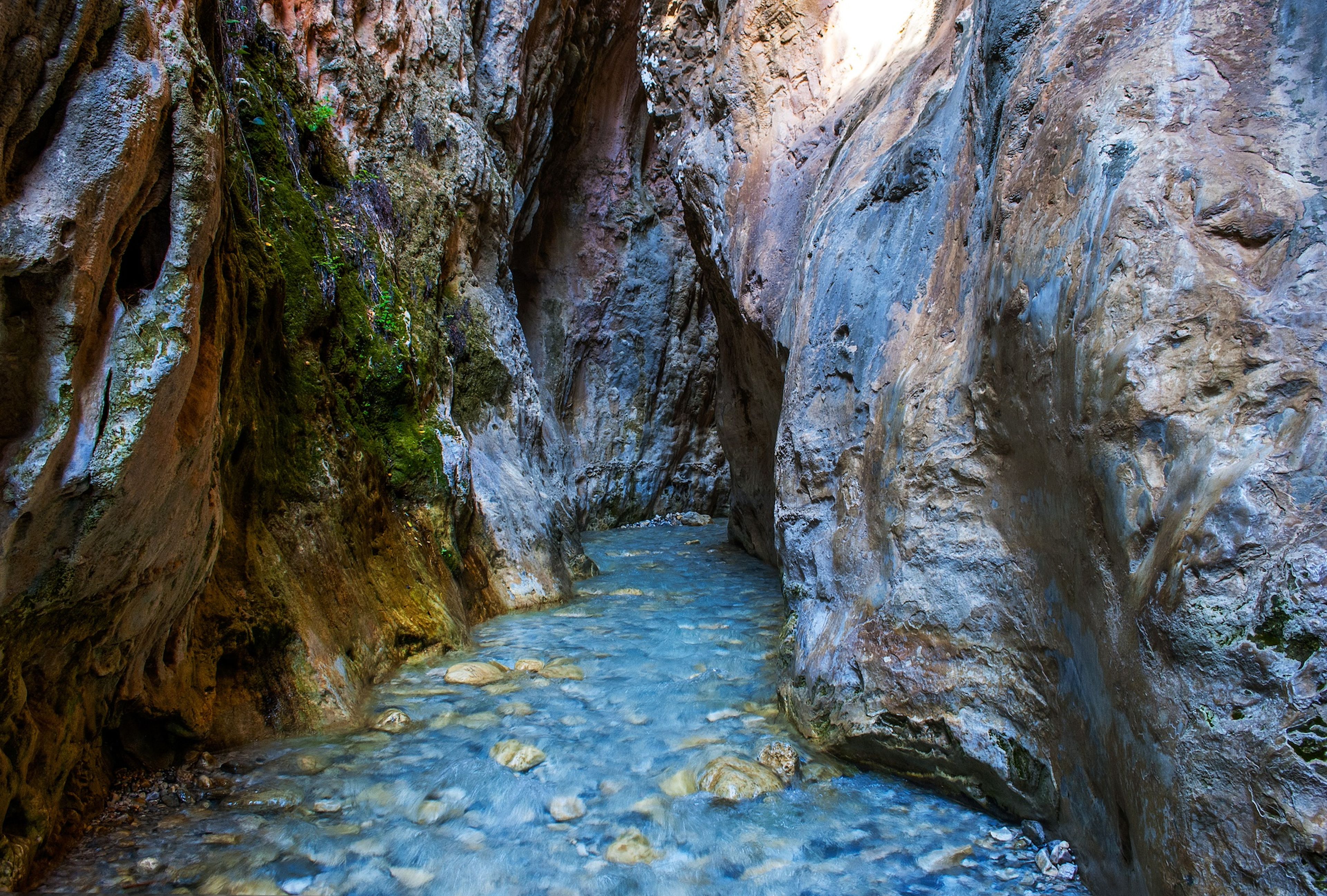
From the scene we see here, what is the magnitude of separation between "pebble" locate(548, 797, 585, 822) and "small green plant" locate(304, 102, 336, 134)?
488 cm

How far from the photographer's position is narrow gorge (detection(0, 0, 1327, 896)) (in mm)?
1918

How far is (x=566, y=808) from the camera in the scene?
9.62 ft

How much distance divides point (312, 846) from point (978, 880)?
83.9 inches

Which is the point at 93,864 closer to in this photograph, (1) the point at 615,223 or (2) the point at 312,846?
(2) the point at 312,846

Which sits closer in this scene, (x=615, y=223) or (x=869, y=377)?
(x=869, y=377)

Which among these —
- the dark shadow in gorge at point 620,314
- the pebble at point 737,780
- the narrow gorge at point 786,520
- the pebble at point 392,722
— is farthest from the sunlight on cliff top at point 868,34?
the dark shadow in gorge at point 620,314

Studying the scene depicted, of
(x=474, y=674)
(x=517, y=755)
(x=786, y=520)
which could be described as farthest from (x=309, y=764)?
(x=786, y=520)

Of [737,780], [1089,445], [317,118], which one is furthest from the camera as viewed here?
[317,118]

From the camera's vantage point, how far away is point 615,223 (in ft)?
49.7

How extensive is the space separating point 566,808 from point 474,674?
165 centimetres

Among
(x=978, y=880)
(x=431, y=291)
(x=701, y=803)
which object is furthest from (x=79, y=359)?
(x=431, y=291)

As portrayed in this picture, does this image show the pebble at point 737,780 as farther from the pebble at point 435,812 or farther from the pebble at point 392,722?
the pebble at point 392,722

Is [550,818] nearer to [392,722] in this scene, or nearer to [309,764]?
[309,764]

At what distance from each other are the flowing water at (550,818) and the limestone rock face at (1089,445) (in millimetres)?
308
